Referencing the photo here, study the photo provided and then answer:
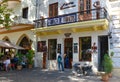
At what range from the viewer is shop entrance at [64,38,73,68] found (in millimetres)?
23156

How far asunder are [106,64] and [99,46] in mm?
4842

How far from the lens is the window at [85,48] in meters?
21.6

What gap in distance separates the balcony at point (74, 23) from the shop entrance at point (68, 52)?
0.99 metres

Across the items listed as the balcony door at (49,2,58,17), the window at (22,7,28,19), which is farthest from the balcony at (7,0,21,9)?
the balcony door at (49,2,58,17)

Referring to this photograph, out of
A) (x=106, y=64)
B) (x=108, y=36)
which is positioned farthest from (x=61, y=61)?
(x=106, y=64)

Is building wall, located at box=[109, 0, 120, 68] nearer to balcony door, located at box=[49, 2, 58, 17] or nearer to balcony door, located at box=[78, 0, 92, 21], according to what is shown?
balcony door, located at box=[78, 0, 92, 21]

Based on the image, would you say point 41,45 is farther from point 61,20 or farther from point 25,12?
point 25,12

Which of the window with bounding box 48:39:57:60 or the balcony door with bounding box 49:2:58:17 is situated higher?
the balcony door with bounding box 49:2:58:17

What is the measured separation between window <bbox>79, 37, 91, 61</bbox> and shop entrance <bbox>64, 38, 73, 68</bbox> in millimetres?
1201

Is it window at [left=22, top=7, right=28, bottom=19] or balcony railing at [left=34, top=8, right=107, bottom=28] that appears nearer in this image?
balcony railing at [left=34, top=8, right=107, bottom=28]

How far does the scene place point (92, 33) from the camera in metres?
21.3

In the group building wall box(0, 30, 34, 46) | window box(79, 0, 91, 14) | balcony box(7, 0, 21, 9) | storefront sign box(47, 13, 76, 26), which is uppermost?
balcony box(7, 0, 21, 9)

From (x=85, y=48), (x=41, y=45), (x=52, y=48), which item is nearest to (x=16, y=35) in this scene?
(x=41, y=45)

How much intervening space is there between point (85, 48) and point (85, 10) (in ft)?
10.7
